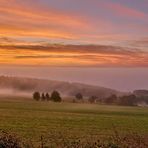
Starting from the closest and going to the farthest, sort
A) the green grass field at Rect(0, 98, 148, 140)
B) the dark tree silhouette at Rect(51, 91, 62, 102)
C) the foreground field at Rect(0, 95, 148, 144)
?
1. the foreground field at Rect(0, 95, 148, 144)
2. the green grass field at Rect(0, 98, 148, 140)
3. the dark tree silhouette at Rect(51, 91, 62, 102)

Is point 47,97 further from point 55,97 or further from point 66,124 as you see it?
point 66,124

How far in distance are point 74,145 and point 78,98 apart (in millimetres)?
142761

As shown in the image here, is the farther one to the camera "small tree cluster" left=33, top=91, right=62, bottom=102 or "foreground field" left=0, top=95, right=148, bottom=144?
"small tree cluster" left=33, top=91, right=62, bottom=102

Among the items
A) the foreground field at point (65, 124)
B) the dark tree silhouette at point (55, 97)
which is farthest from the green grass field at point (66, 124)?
the dark tree silhouette at point (55, 97)

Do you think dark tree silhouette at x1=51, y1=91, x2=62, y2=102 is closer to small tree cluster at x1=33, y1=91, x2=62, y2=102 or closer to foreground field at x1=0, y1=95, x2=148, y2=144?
small tree cluster at x1=33, y1=91, x2=62, y2=102

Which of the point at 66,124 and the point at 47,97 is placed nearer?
the point at 66,124

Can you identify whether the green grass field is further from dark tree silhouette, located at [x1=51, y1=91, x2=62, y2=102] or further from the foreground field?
dark tree silhouette, located at [x1=51, y1=91, x2=62, y2=102]

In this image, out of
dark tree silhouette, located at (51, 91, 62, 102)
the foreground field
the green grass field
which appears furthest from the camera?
dark tree silhouette, located at (51, 91, 62, 102)

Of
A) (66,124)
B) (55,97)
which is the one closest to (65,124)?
(66,124)

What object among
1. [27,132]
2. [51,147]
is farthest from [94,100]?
[51,147]

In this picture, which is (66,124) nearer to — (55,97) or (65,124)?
(65,124)

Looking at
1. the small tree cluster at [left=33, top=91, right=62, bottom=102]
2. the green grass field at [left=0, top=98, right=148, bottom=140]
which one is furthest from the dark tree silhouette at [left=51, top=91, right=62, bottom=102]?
the green grass field at [left=0, top=98, right=148, bottom=140]

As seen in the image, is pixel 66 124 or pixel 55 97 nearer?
pixel 66 124

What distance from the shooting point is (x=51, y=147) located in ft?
78.2
